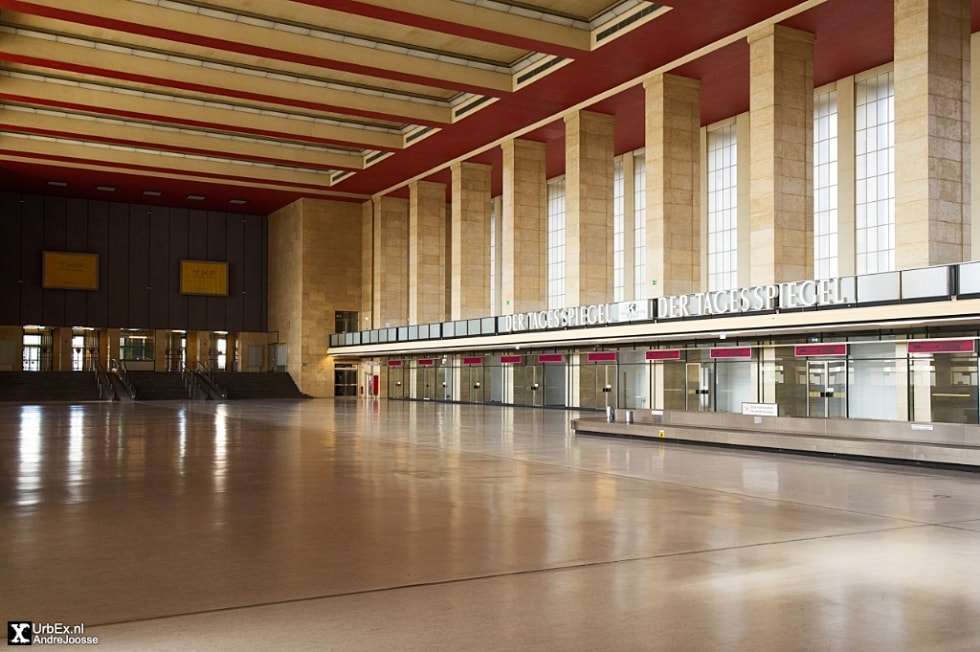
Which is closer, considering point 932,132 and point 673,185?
point 932,132

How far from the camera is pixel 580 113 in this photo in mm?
34625

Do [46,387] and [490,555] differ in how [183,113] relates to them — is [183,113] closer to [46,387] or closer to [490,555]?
[46,387]

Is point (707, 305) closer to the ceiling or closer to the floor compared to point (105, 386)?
closer to the ceiling

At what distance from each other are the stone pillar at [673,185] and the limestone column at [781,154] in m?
3.76

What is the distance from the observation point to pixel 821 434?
1766 centimetres

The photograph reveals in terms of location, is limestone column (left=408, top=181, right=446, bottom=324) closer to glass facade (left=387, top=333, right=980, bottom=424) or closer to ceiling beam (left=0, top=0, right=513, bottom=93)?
glass facade (left=387, top=333, right=980, bottom=424)

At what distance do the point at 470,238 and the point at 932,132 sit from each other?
24.2 meters

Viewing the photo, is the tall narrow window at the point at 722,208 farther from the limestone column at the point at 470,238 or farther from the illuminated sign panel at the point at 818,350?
the limestone column at the point at 470,238

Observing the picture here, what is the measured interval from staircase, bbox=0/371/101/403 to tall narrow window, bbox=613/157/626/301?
2589 cm

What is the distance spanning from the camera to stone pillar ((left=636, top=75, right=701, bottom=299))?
30.4 metres

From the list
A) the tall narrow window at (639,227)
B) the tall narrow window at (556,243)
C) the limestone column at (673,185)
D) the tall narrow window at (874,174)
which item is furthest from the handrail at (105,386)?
the tall narrow window at (874,174)

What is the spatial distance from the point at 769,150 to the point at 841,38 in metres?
4.23

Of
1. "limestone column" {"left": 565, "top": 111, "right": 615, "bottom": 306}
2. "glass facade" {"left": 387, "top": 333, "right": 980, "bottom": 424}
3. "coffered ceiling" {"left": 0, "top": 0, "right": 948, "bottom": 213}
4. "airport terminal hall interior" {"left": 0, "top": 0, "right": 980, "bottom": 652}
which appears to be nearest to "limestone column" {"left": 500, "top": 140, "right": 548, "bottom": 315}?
"airport terminal hall interior" {"left": 0, "top": 0, "right": 980, "bottom": 652}

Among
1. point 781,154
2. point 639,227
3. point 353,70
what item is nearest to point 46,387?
point 353,70
